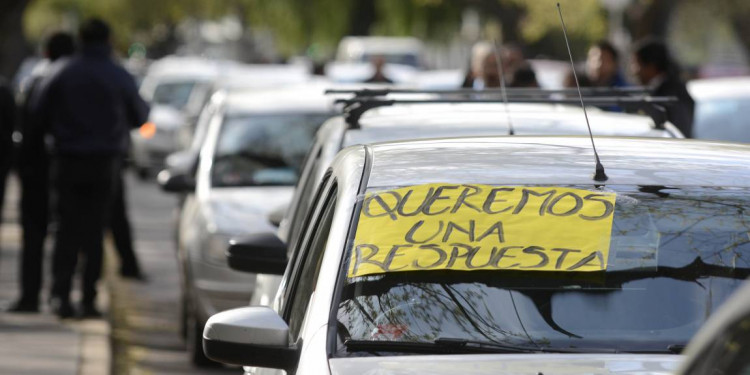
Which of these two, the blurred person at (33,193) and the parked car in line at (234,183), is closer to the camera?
the parked car in line at (234,183)

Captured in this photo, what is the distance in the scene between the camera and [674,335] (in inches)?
151

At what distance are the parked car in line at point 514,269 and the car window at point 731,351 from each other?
1363 millimetres

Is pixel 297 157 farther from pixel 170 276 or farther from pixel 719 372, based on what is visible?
pixel 719 372

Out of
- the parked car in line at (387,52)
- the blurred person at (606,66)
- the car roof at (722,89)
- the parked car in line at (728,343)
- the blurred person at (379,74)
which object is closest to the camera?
the parked car in line at (728,343)

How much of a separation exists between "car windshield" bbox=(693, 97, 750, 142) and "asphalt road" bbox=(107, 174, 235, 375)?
12.2 feet

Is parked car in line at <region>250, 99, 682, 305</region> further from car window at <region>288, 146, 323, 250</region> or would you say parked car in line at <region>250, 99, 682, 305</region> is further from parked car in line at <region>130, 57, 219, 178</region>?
parked car in line at <region>130, 57, 219, 178</region>

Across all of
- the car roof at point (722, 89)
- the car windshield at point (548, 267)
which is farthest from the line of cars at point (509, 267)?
the car roof at point (722, 89)

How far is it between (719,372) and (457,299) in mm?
1656

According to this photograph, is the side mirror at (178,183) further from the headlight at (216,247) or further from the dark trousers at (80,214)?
the headlight at (216,247)

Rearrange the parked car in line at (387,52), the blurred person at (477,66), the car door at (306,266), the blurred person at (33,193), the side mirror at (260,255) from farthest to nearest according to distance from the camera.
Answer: the parked car in line at (387,52) < the blurred person at (477,66) < the blurred person at (33,193) < the side mirror at (260,255) < the car door at (306,266)

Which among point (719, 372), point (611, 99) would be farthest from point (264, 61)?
point (719, 372)

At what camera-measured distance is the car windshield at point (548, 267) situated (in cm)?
382

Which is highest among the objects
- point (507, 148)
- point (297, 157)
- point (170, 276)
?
point (507, 148)

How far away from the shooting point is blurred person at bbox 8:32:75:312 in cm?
1141
